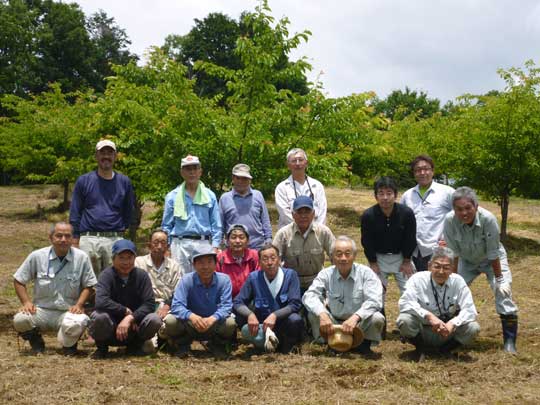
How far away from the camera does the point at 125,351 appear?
5.38m

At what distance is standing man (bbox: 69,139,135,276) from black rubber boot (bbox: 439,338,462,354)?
3.34 metres

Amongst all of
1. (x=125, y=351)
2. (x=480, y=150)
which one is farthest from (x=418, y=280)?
(x=480, y=150)

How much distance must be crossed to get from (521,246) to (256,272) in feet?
32.2

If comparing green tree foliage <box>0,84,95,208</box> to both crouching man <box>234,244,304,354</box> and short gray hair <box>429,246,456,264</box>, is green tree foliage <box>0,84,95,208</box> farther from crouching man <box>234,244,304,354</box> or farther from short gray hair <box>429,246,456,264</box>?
short gray hair <box>429,246,456,264</box>

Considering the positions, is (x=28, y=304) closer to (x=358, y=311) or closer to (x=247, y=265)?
(x=247, y=265)

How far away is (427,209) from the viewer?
6.04m

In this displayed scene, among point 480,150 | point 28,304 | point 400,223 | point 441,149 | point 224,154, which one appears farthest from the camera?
point 441,149

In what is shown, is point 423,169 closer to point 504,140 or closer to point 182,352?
point 182,352

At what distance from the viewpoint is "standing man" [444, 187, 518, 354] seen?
525cm

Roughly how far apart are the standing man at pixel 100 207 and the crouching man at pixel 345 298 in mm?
2089

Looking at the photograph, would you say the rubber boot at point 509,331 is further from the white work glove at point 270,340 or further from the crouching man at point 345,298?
the white work glove at point 270,340

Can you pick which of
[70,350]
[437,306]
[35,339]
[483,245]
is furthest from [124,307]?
[483,245]

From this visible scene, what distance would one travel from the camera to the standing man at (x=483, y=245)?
17.2ft

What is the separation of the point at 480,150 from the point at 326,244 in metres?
8.03
